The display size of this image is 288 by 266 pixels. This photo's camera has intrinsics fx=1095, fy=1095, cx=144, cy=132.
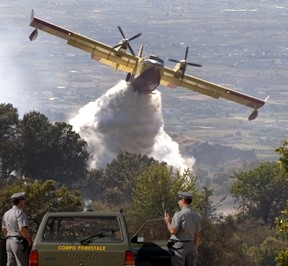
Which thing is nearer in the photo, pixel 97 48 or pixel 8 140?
pixel 97 48

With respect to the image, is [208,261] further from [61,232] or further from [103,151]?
[103,151]

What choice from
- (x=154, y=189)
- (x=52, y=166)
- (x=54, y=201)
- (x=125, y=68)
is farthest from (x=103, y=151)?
(x=54, y=201)

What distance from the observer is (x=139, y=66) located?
7331 cm

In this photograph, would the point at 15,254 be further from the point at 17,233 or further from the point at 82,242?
the point at 82,242

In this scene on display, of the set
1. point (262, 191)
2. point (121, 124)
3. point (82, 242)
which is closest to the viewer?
point (82, 242)

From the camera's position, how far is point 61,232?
16766 mm

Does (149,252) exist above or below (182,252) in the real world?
below

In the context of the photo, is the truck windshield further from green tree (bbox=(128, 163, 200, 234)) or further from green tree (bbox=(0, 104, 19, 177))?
green tree (bbox=(0, 104, 19, 177))

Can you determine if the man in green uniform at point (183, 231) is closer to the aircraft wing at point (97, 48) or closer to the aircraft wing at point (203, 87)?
the aircraft wing at point (97, 48)

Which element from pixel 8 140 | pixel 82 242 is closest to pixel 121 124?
pixel 8 140

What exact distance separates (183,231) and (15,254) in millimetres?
2740

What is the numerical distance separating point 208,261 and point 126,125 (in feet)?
184

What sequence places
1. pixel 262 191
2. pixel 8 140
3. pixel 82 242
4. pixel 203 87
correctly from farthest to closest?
pixel 8 140 → pixel 262 191 → pixel 203 87 → pixel 82 242

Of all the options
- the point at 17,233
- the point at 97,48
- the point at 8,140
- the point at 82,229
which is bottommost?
the point at 8,140
